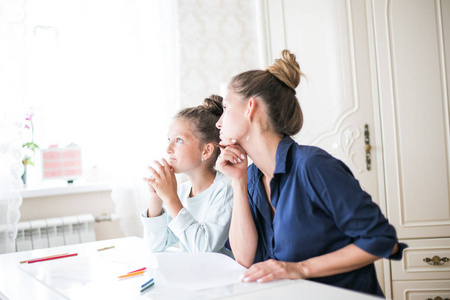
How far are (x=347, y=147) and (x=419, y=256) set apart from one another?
77 cm

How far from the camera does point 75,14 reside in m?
2.89

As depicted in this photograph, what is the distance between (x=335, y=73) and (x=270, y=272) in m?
2.13

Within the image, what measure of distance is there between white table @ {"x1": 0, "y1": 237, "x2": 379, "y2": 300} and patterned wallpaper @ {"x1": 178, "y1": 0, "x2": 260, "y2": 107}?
5.88 feet

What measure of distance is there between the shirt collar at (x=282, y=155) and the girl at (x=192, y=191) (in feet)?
1.07

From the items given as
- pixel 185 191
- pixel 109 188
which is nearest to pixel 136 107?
pixel 109 188

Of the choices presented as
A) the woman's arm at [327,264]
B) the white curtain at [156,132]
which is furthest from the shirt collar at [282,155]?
the white curtain at [156,132]

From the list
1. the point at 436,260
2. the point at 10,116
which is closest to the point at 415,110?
the point at 436,260

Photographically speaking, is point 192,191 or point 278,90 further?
point 192,191

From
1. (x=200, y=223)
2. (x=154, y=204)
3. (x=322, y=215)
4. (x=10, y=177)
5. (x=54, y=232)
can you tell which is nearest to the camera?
(x=322, y=215)

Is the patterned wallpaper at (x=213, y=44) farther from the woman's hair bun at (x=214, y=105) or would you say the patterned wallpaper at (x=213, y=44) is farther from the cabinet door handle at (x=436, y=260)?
the cabinet door handle at (x=436, y=260)

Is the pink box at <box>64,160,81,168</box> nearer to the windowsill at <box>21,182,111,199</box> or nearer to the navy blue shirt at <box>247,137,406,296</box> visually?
the windowsill at <box>21,182,111,199</box>

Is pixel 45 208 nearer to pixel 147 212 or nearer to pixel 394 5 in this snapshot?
pixel 147 212

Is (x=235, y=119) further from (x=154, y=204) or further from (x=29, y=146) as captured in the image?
(x=29, y=146)

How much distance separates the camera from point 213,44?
10.7 feet
